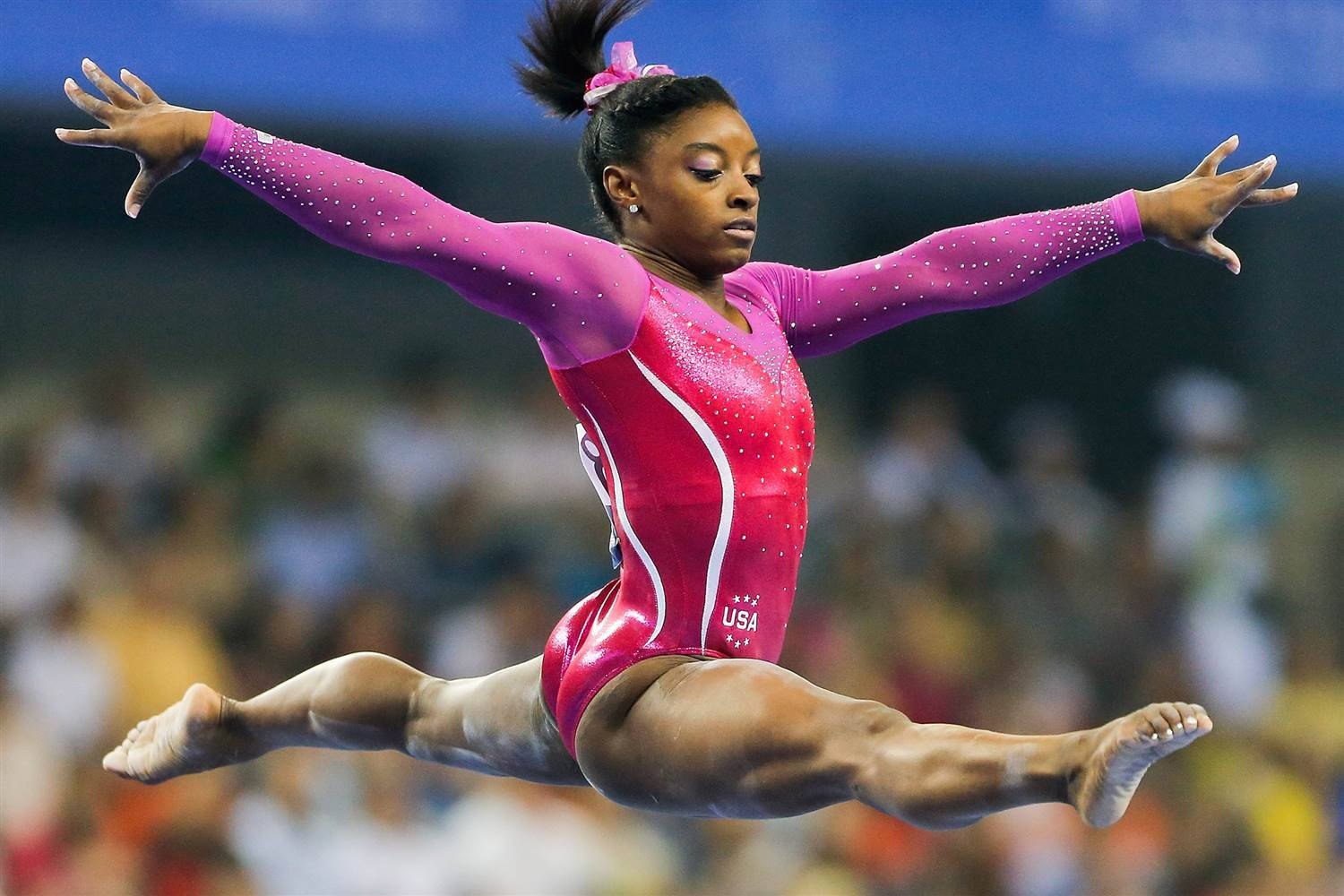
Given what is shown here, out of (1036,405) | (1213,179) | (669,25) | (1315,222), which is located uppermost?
(1315,222)

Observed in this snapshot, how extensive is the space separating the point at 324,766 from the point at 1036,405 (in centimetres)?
448

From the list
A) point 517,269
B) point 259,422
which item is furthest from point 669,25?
point 517,269

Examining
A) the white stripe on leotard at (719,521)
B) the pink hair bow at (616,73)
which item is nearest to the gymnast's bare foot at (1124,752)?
the white stripe on leotard at (719,521)

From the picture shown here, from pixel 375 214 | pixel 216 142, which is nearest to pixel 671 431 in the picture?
pixel 375 214

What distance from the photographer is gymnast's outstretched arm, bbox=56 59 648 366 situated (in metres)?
2.90

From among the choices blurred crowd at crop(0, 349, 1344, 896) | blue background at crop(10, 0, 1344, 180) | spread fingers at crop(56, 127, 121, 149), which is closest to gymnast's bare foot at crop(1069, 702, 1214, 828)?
spread fingers at crop(56, 127, 121, 149)

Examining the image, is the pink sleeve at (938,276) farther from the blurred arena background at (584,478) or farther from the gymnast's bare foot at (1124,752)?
the blurred arena background at (584,478)

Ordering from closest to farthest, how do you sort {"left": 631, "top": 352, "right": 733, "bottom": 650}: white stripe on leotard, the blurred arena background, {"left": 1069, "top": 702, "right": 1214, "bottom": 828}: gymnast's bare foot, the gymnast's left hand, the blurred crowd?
{"left": 1069, "top": 702, "right": 1214, "bottom": 828}: gymnast's bare foot, {"left": 631, "top": 352, "right": 733, "bottom": 650}: white stripe on leotard, the gymnast's left hand, the blurred crowd, the blurred arena background

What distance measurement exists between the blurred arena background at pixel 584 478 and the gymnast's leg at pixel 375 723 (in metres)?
1.90

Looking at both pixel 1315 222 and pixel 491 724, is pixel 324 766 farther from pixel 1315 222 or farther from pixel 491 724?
pixel 1315 222

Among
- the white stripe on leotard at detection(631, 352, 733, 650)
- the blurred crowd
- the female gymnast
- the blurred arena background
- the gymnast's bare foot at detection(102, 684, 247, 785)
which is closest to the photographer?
the female gymnast

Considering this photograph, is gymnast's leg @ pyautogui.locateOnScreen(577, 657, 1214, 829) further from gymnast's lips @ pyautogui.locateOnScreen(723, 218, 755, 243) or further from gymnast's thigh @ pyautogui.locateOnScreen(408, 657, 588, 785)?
gymnast's lips @ pyautogui.locateOnScreen(723, 218, 755, 243)

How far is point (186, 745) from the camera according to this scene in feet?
12.0

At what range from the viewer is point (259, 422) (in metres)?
6.63
